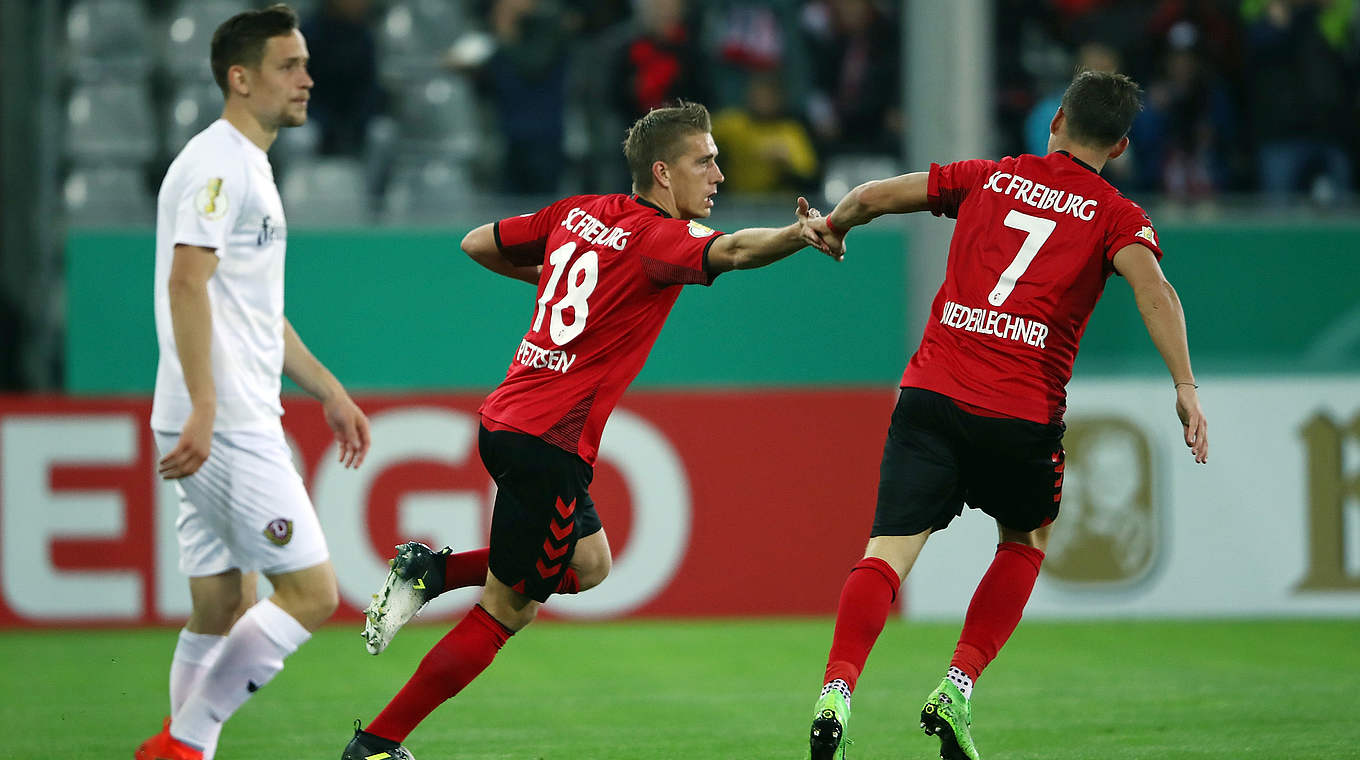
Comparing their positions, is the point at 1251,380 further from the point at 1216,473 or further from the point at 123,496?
the point at 123,496

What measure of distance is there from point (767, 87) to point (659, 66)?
755mm

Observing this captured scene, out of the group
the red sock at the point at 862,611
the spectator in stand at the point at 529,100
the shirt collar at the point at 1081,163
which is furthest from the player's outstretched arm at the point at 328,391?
the spectator in stand at the point at 529,100

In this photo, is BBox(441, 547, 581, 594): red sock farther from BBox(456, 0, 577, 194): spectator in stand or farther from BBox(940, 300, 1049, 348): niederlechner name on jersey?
BBox(456, 0, 577, 194): spectator in stand

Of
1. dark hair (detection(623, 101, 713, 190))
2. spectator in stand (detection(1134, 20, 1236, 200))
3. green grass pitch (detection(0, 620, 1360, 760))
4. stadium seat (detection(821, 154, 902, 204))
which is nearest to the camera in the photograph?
dark hair (detection(623, 101, 713, 190))

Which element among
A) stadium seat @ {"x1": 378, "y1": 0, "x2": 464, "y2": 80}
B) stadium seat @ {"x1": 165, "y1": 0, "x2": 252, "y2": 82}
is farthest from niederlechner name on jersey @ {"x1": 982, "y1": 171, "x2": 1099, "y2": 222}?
stadium seat @ {"x1": 165, "y1": 0, "x2": 252, "y2": 82}

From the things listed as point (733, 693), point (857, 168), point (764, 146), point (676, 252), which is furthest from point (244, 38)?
point (857, 168)

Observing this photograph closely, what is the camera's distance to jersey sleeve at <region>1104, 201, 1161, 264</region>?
461cm

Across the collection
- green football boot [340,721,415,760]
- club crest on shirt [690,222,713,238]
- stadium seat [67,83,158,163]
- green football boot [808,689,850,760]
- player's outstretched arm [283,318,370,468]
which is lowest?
green football boot [340,721,415,760]

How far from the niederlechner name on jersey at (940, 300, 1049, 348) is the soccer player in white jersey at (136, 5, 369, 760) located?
199 centimetres

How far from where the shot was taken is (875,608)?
4648 millimetres

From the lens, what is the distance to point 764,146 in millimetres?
10930

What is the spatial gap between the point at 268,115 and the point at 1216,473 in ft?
20.8

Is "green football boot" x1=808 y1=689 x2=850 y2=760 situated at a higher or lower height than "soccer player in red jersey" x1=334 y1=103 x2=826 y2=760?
lower

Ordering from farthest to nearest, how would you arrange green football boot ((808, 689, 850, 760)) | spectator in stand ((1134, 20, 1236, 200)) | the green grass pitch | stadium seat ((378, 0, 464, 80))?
stadium seat ((378, 0, 464, 80)) < spectator in stand ((1134, 20, 1236, 200)) < the green grass pitch < green football boot ((808, 689, 850, 760))
